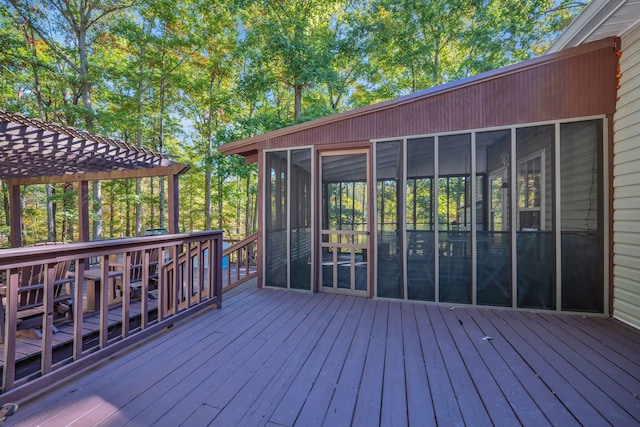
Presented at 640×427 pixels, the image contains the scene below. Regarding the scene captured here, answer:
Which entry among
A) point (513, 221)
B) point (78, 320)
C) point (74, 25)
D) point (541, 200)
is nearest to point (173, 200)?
point (78, 320)

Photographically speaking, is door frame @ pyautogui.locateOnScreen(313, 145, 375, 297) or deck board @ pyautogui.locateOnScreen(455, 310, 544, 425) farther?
door frame @ pyautogui.locateOnScreen(313, 145, 375, 297)

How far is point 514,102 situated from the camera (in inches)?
130

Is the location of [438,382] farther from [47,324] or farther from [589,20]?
[589,20]

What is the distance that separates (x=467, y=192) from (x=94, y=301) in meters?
5.09

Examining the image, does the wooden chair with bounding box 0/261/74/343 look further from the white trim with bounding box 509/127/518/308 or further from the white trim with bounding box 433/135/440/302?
the white trim with bounding box 509/127/518/308

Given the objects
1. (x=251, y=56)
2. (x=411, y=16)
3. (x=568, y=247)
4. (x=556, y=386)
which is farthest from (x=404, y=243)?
(x=411, y=16)

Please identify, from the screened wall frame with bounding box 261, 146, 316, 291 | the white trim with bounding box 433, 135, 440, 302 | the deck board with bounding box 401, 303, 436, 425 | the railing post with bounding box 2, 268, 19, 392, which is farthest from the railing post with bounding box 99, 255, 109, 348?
the white trim with bounding box 433, 135, 440, 302

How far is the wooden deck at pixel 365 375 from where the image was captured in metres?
1.59

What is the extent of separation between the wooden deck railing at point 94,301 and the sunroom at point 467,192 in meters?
1.43

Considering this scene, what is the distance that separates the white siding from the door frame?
269 centimetres

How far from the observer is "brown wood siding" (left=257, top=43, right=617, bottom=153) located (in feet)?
10.1

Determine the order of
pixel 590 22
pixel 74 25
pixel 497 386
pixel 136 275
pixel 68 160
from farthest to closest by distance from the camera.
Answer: pixel 74 25, pixel 68 160, pixel 136 275, pixel 590 22, pixel 497 386

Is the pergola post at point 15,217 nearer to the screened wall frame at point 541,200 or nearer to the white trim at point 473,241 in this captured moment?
the screened wall frame at point 541,200

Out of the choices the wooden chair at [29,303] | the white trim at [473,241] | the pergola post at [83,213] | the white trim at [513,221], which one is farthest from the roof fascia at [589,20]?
the pergola post at [83,213]
